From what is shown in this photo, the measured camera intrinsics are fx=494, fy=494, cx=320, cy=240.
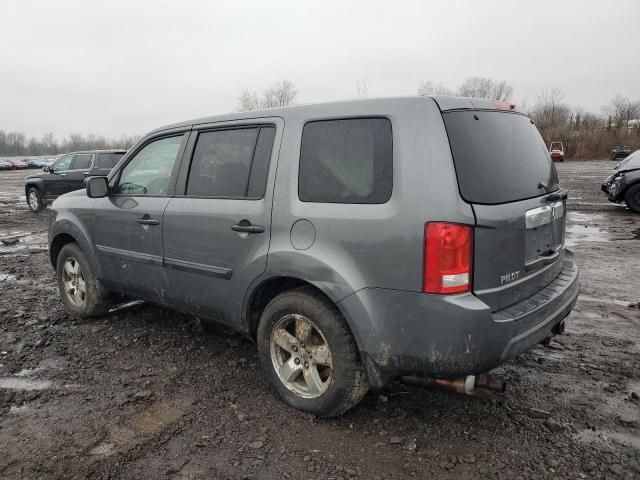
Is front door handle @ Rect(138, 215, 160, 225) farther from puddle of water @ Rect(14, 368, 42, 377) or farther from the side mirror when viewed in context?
puddle of water @ Rect(14, 368, 42, 377)

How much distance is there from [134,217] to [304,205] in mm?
1803

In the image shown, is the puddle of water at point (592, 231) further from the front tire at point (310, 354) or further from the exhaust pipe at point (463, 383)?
the front tire at point (310, 354)

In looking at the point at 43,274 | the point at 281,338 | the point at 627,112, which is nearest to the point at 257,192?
the point at 281,338

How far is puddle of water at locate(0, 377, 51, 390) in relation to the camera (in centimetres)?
355

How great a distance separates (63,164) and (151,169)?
13053mm

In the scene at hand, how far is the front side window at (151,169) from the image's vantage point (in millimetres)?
3936

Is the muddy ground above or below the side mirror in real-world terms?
below

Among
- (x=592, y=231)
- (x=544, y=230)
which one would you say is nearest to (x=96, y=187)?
(x=544, y=230)

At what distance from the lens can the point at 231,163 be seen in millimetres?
3467

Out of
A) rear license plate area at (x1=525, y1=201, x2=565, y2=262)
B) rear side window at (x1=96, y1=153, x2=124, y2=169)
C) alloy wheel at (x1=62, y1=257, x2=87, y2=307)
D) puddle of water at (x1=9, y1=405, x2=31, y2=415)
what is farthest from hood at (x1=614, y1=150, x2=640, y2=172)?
rear side window at (x1=96, y1=153, x2=124, y2=169)

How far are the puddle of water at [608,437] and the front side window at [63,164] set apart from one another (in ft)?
51.1

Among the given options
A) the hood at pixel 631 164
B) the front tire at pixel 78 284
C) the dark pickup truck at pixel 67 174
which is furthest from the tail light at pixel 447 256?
the dark pickup truck at pixel 67 174

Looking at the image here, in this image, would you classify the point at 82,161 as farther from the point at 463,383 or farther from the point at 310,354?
the point at 463,383

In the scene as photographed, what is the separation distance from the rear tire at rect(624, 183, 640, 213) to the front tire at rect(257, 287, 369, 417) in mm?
12530
